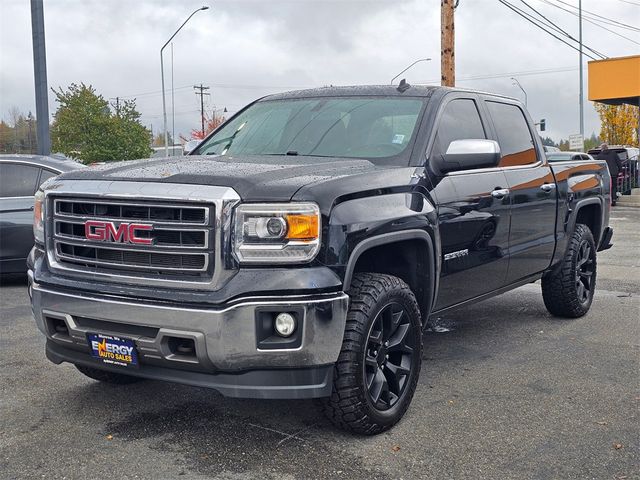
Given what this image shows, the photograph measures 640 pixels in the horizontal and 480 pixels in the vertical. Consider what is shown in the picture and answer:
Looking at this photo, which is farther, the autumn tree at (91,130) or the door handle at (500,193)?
the autumn tree at (91,130)

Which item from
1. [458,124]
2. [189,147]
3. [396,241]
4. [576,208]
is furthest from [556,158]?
[396,241]

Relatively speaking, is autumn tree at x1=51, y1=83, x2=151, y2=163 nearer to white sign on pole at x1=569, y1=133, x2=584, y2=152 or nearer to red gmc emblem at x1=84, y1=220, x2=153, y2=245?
white sign on pole at x1=569, y1=133, x2=584, y2=152

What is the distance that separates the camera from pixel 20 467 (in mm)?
3609

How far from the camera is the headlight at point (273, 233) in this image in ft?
11.6

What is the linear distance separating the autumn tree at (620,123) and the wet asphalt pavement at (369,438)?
146 ft

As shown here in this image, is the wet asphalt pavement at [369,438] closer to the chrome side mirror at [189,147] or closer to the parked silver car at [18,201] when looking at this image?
the chrome side mirror at [189,147]

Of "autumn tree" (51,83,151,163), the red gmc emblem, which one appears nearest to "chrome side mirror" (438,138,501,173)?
the red gmc emblem

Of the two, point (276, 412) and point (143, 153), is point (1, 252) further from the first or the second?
point (143, 153)

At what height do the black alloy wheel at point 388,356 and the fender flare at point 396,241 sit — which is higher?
the fender flare at point 396,241

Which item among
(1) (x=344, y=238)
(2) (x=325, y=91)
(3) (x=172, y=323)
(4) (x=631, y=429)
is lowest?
(4) (x=631, y=429)

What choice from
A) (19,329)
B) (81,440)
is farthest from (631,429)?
(19,329)

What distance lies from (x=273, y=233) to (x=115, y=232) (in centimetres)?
80

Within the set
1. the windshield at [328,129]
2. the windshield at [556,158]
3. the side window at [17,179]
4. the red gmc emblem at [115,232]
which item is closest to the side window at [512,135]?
the windshield at [556,158]

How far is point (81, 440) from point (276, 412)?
1.05 meters
